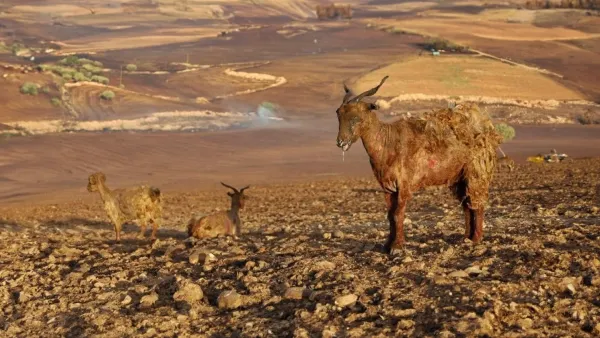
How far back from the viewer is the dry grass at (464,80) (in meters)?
65.7

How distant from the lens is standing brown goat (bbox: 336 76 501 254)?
10398 mm

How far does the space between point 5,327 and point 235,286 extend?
2416mm

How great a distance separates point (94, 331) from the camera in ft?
29.1

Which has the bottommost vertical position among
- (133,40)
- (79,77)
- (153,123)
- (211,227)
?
(153,123)

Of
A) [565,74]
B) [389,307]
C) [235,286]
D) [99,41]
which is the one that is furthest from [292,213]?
[99,41]

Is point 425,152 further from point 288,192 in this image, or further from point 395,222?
point 288,192

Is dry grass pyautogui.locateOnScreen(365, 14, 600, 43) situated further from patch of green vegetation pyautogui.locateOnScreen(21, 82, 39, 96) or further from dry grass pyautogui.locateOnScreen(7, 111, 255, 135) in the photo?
patch of green vegetation pyautogui.locateOnScreen(21, 82, 39, 96)

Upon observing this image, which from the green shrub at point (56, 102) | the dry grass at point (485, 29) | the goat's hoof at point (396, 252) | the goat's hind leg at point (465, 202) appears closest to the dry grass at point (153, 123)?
the green shrub at point (56, 102)

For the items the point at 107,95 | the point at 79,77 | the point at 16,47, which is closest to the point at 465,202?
the point at 107,95

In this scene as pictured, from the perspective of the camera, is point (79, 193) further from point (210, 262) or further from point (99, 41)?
point (99, 41)

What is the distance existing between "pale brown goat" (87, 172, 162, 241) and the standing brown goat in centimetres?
693

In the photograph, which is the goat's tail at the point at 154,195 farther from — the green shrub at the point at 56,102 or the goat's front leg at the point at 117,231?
the green shrub at the point at 56,102

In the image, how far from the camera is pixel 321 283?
938 centimetres

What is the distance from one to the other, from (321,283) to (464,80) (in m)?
61.5
